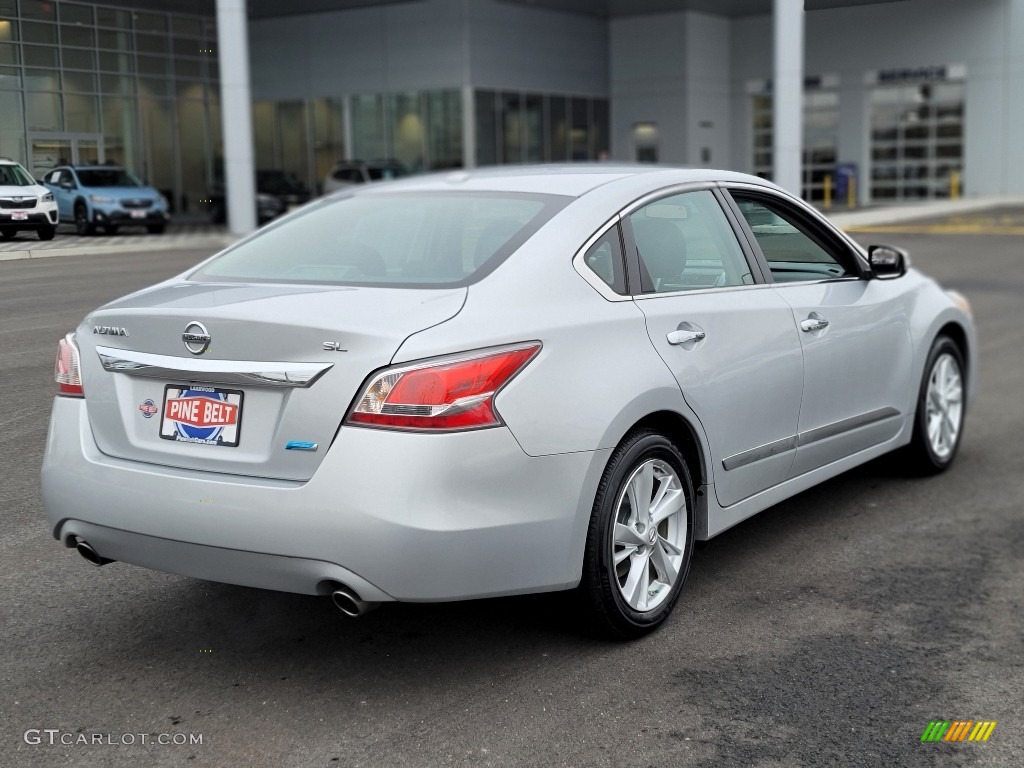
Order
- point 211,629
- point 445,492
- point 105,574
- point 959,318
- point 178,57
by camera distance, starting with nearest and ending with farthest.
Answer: point 445,492, point 211,629, point 105,574, point 959,318, point 178,57

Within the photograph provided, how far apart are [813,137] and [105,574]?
4184 cm

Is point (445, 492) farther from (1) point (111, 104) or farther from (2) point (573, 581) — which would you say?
(1) point (111, 104)

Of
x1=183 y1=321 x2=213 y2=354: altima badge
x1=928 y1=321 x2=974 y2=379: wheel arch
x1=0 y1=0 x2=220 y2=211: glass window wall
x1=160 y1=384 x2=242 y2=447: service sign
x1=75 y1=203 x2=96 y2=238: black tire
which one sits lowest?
x1=928 y1=321 x2=974 y2=379: wheel arch

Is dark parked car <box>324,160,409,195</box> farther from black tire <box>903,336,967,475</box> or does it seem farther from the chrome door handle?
the chrome door handle

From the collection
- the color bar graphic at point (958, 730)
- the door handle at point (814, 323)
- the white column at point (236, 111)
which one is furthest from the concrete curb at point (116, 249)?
the white column at point (236, 111)

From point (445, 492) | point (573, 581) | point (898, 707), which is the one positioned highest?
point (445, 492)

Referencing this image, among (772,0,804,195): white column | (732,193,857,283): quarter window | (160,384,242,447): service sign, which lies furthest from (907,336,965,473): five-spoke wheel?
(772,0,804,195): white column

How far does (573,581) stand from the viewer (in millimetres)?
3848

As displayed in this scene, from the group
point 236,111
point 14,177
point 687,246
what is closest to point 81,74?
point 14,177

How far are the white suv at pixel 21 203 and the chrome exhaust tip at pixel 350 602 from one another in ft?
7.78

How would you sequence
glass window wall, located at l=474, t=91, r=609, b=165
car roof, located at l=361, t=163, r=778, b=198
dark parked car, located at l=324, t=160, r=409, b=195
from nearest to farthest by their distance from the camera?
1. car roof, located at l=361, t=163, r=778, b=198
2. dark parked car, located at l=324, t=160, r=409, b=195
3. glass window wall, located at l=474, t=91, r=609, b=165

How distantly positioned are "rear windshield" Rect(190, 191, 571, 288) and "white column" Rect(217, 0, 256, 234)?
19.2 m

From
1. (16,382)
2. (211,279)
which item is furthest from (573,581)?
(16,382)

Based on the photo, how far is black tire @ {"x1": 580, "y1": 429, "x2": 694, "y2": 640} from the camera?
392 cm
